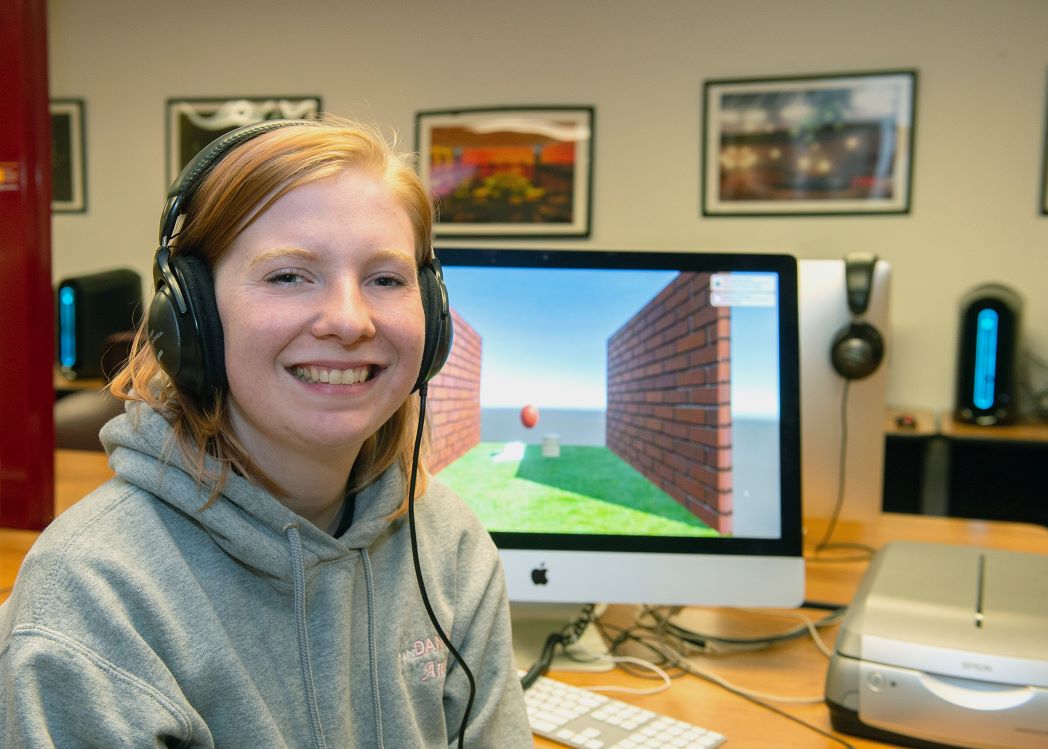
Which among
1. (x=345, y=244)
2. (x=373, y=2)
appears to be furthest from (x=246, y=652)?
(x=373, y=2)

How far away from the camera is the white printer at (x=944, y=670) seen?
3.33 feet

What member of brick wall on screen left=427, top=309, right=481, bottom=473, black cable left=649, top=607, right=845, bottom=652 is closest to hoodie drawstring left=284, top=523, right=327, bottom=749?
brick wall on screen left=427, top=309, right=481, bottom=473

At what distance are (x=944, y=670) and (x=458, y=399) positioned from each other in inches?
24.9

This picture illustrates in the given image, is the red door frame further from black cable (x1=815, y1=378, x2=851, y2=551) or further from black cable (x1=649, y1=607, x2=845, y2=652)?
black cable (x1=815, y1=378, x2=851, y2=551)

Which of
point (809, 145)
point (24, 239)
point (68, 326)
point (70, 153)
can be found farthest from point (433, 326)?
point (70, 153)

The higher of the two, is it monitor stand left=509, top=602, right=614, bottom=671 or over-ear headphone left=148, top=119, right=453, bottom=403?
over-ear headphone left=148, top=119, right=453, bottom=403

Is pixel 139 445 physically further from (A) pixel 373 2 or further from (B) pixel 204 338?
(A) pixel 373 2

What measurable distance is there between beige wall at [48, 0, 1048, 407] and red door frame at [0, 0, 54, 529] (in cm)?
159

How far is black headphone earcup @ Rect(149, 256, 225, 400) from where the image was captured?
0.77 m

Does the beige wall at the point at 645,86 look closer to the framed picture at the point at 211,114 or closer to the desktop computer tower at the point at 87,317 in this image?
the framed picture at the point at 211,114

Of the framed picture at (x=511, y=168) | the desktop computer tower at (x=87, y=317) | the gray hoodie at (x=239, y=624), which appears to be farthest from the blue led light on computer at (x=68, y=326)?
the gray hoodie at (x=239, y=624)

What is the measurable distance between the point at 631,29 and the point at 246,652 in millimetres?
3322

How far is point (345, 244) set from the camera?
80 centimetres

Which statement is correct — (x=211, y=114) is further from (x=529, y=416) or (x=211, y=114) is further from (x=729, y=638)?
(x=729, y=638)
